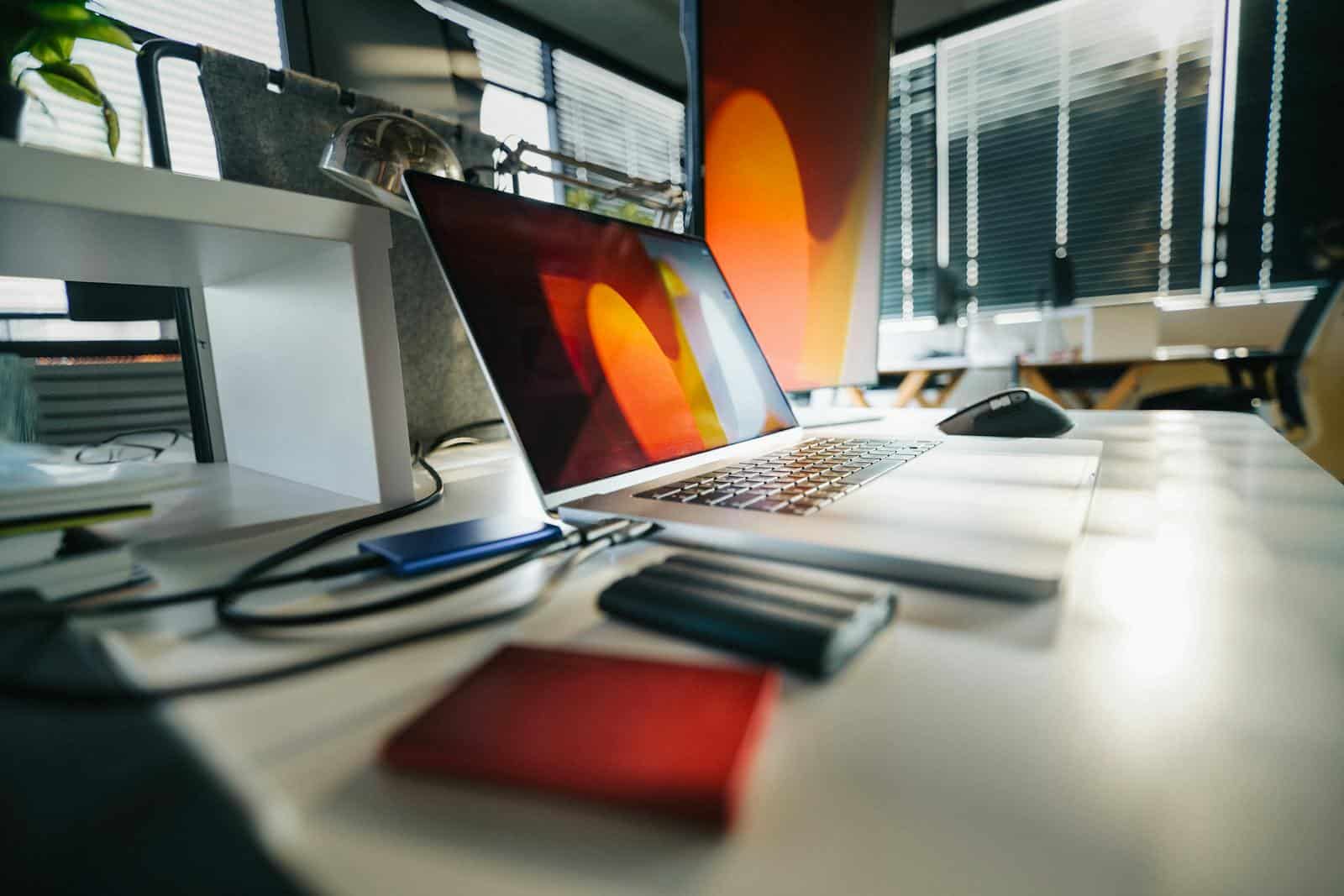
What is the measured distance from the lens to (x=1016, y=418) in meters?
0.68

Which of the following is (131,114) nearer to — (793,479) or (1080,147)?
(793,479)

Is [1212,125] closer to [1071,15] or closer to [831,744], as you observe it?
[1071,15]

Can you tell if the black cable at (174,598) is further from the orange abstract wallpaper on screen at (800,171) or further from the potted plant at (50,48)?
the orange abstract wallpaper on screen at (800,171)

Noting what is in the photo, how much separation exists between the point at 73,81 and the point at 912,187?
3.94 m

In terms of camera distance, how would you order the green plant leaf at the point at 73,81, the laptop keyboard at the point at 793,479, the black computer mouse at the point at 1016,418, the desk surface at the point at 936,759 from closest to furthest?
the desk surface at the point at 936,759
the laptop keyboard at the point at 793,479
the green plant leaf at the point at 73,81
the black computer mouse at the point at 1016,418

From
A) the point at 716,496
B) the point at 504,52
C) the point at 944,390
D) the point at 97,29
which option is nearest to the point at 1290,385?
the point at 944,390

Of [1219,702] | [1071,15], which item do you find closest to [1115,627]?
[1219,702]

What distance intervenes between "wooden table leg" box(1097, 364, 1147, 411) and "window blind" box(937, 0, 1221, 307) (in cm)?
77

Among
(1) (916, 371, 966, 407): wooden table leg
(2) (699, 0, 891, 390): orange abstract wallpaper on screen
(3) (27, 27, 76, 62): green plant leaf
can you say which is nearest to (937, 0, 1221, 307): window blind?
(1) (916, 371, 966, 407): wooden table leg

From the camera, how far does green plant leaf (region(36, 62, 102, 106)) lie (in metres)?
0.51

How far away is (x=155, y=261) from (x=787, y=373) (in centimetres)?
69

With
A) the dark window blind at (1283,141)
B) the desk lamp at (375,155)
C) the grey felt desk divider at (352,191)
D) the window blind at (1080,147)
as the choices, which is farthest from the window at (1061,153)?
the desk lamp at (375,155)

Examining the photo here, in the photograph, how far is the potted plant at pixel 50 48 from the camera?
422 millimetres

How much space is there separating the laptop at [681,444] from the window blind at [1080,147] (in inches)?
123
